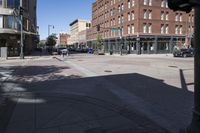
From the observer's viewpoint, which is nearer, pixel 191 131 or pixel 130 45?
pixel 191 131

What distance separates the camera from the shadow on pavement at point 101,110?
5.52m

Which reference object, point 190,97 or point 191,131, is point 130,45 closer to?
point 190,97

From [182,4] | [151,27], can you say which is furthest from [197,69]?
[151,27]

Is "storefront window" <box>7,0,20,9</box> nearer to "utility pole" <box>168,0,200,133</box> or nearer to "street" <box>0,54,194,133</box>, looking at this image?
"street" <box>0,54,194,133</box>

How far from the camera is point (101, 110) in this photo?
22.7 ft

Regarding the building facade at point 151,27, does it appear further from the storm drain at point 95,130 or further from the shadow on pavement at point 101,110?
the storm drain at point 95,130

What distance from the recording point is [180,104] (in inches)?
300

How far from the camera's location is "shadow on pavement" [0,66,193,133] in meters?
5.52

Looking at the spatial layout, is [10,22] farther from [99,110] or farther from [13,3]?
[99,110]

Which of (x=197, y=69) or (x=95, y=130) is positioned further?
(x=95, y=130)

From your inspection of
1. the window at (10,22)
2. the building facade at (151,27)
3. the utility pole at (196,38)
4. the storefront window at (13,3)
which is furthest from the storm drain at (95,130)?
the building facade at (151,27)

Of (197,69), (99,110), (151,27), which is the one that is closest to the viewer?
(197,69)

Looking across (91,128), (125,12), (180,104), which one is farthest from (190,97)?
(125,12)

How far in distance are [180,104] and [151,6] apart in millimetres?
52026
